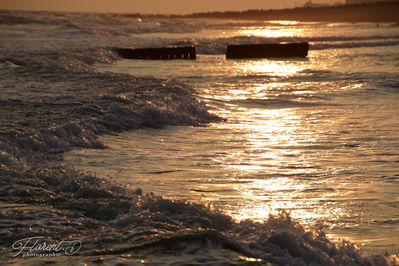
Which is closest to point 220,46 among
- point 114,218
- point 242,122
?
point 242,122

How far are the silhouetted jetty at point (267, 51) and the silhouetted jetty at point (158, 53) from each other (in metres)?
2.37

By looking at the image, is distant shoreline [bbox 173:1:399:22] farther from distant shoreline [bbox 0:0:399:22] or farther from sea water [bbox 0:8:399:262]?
sea water [bbox 0:8:399:262]

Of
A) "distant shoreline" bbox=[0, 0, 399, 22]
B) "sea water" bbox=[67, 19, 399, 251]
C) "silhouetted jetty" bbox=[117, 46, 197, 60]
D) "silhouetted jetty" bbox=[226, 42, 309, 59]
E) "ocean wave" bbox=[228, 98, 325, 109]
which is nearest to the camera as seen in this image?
"sea water" bbox=[67, 19, 399, 251]

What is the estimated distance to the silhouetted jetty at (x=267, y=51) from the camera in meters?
29.4

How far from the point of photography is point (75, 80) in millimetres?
14352

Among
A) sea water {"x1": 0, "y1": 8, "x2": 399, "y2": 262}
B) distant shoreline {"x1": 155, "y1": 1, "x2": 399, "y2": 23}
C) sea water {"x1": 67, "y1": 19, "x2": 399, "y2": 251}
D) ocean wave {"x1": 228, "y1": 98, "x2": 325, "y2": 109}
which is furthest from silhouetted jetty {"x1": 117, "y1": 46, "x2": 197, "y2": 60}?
distant shoreline {"x1": 155, "y1": 1, "x2": 399, "y2": 23}

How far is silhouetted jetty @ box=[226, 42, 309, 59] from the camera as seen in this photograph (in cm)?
2944

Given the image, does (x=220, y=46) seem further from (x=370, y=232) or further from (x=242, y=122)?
(x=370, y=232)

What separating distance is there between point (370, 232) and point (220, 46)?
103ft
